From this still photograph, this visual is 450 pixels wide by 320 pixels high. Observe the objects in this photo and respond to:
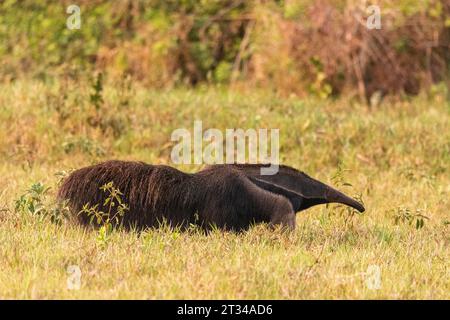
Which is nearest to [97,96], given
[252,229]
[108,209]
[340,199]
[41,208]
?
[41,208]

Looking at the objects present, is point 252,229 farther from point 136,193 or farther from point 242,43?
point 242,43

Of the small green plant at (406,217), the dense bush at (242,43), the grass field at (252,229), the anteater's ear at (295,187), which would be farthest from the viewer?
the dense bush at (242,43)

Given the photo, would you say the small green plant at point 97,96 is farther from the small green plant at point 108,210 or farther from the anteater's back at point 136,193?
the small green plant at point 108,210

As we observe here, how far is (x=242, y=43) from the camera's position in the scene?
50.2 feet

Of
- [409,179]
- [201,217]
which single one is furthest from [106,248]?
[409,179]

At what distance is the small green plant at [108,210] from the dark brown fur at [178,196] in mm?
40

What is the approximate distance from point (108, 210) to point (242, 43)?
8.99 meters

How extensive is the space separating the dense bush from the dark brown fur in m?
7.02

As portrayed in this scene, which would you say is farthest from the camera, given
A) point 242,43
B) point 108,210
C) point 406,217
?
point 242,43

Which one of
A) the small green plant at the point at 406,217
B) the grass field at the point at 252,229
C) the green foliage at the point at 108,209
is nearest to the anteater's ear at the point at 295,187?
the grass field at the point at 252,229

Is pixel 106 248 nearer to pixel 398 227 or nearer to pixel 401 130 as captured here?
pixel 398 227

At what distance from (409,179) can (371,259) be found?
12.7 ft

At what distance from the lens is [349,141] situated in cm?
1095

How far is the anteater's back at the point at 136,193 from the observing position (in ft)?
21.7
